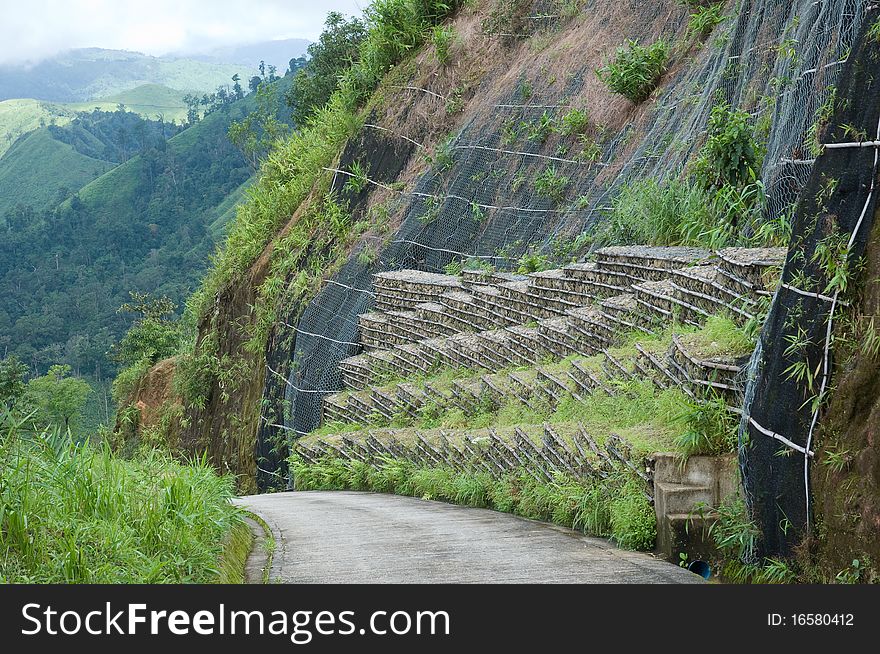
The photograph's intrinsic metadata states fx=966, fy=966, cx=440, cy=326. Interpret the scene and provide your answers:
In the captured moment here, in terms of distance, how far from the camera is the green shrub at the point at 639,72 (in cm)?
1363

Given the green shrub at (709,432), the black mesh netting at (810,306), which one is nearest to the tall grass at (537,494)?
the green shrub at (709,432)

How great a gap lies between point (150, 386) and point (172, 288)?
127 ft

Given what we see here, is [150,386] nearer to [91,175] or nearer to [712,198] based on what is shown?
[712,198]

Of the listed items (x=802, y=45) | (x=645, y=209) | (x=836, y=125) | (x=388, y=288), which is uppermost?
(x=802, y=45)

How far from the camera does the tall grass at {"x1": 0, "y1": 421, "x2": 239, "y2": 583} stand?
12.4ft

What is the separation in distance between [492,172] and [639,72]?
2909 millimetres

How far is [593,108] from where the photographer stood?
578 inches

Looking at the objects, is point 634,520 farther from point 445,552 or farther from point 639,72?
point 639,72

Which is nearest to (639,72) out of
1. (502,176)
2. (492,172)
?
(502,176)

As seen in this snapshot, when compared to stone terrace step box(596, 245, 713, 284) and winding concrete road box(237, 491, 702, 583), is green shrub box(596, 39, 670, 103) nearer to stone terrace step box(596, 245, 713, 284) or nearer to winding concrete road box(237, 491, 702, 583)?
stone terrace step box(596, 245, 713, 284)

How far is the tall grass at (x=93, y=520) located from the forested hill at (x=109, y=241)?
50971 mm

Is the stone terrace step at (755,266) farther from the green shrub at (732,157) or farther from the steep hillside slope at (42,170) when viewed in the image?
the steep hillside slope at (42,170)

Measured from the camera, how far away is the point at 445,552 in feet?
17.2

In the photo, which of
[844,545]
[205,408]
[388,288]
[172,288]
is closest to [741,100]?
[388,288]
